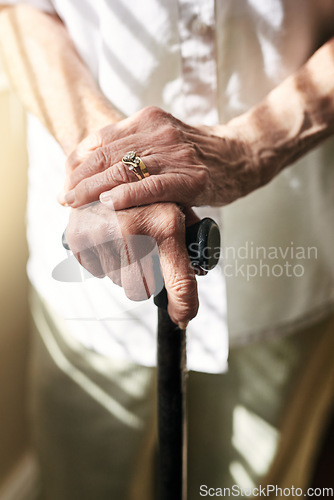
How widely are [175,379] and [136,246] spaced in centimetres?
14

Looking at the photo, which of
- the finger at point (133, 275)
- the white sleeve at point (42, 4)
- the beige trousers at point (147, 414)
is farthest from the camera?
the beige trousers at point (147, 414)

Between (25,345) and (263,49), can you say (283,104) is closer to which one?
(263,49)

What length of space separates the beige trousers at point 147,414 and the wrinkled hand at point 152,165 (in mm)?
Result: 304

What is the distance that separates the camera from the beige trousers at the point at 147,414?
0.61m

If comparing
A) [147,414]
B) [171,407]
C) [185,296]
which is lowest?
[147,414]

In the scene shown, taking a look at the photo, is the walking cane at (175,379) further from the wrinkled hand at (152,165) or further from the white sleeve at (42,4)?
the white sleeve at (42,4)

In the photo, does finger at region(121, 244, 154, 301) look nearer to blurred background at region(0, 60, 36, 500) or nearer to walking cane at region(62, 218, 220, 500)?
walking cane at region(62, 218, 220, 500)

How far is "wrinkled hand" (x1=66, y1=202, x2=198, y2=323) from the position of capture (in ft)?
0.92

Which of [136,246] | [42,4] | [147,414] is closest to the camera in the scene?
[136,246]

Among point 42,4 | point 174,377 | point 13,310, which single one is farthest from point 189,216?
point 13,310

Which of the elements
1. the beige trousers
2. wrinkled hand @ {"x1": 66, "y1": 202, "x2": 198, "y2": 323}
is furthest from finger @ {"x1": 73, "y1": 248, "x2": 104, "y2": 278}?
the beige trousers

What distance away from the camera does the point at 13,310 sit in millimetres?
725

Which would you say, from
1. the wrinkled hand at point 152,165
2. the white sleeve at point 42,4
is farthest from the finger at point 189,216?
the white sleeve at point 42,4

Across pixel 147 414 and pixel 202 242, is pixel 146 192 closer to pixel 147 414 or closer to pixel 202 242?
pixel 202 242
